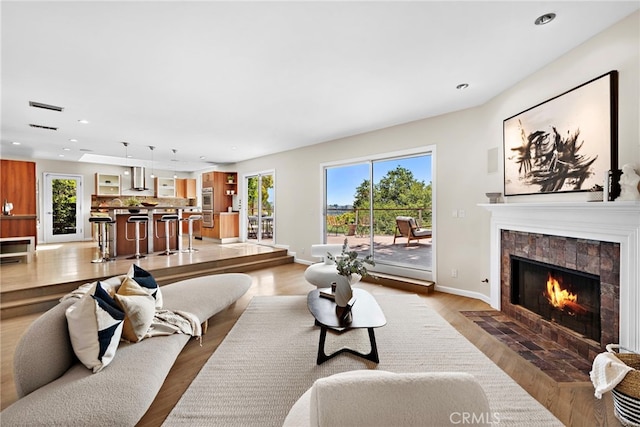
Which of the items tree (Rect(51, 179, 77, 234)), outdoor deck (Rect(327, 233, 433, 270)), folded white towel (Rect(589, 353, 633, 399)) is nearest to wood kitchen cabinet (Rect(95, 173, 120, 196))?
tree (Rect(51, 179, 77, 234))

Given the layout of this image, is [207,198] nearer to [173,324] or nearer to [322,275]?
[322,275]

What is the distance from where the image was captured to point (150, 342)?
81.8 inches

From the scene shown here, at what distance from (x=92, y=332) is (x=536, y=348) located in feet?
11.9

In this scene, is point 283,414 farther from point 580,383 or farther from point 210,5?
point 210,5

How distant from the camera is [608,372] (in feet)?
5.92

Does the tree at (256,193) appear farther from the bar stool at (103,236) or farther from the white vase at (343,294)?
the white vase at (343,294)

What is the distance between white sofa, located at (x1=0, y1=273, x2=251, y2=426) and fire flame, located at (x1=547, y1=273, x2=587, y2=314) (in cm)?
354

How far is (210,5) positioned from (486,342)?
12.4ft

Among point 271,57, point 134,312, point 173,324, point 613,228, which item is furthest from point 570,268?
point 134,312

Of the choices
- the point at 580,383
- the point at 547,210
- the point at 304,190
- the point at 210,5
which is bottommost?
the point at 580,383

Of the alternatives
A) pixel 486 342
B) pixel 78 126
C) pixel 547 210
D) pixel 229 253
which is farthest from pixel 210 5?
pixel 229 253

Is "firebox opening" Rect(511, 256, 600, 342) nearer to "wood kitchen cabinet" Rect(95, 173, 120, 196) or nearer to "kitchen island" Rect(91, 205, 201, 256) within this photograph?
"kitchen island" Rect(91, 205, 201, 256)

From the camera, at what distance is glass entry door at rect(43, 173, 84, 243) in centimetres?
826

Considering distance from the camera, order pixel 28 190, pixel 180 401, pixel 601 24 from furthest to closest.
Answer: pixel 28 190, pixel 601 24, pixel 180 401
